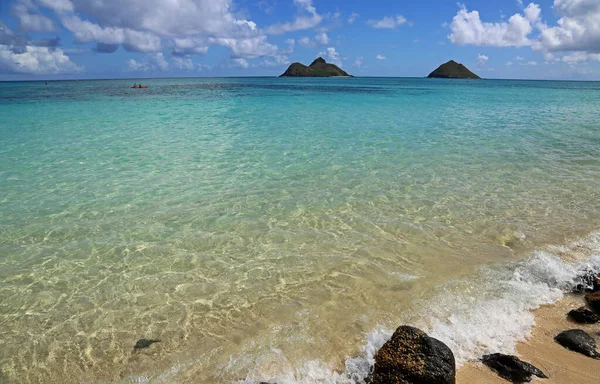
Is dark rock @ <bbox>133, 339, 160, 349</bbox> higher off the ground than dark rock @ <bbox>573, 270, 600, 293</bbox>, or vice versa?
dark rock @ <bbox>573, 270, 600, 293</bbox>

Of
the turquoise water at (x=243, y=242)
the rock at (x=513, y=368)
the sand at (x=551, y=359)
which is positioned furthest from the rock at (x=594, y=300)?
the rock at (x=513, y=368)

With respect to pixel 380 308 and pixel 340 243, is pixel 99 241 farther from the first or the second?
pixel 380 308

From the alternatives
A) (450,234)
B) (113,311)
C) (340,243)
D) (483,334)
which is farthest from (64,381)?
(450,234)

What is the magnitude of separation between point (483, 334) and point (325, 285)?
106 inches

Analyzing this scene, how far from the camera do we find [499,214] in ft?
32.2

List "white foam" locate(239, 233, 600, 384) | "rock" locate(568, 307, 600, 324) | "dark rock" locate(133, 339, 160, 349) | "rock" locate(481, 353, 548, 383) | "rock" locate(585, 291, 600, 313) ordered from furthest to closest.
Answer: "rock" locate(585, 291, 600, 313)
"rock" locate(568, 307, 600, 324)
"dark rock" locate(133, 339, 160, 349)
"white foam" locate(239, 233, 600, 384)
"rock" locate(481, 353, 548, 383)

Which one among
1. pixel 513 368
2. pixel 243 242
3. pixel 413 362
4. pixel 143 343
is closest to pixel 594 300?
pixel 513 368

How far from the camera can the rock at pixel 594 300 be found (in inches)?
237

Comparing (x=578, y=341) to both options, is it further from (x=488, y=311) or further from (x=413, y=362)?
(x=413, y=362)

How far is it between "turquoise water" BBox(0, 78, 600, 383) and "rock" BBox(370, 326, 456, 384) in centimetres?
80

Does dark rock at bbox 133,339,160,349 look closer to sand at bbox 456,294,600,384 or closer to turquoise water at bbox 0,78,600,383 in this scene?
turquoise water at bbox 0,78,600,383

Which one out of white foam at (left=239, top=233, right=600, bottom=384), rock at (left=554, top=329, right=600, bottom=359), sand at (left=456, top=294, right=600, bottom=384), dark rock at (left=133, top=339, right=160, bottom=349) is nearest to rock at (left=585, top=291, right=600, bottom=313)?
white foam at (left=239, top=233, right=600, bottom=384)

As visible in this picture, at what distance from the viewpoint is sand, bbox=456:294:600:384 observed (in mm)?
4656

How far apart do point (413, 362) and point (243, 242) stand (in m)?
4.89
